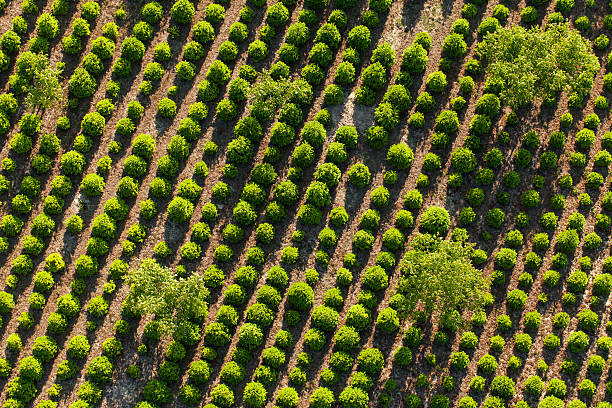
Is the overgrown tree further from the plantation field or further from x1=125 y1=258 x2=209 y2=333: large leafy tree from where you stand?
x1=125 y1=258 x2=209 y2=333: large leafy tree

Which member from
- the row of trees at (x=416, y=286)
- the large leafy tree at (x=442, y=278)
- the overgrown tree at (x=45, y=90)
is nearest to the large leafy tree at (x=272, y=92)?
the row of trees at (x=416, y=286)

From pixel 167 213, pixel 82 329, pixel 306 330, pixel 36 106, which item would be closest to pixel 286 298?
pixel 306 330

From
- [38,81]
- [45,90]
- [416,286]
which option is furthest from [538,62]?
[38,81]

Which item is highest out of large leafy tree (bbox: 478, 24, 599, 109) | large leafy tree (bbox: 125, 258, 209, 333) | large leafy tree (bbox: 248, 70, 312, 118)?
large leafy tree (bbox: 478, 24, 599, 109)

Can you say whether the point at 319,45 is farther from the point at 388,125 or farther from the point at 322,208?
the point at 322,208

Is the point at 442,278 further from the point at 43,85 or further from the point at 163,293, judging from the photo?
the point at 43,85

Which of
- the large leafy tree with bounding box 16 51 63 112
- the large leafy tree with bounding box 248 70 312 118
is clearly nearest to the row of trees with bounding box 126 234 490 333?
the large leafy tree with bounding box 248 70 312 118
